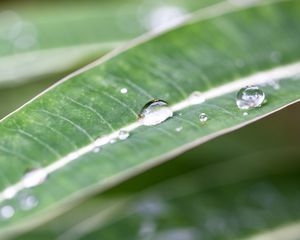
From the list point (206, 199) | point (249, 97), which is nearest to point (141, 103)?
point (249, 97)

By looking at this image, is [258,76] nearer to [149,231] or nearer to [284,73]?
[284,73]

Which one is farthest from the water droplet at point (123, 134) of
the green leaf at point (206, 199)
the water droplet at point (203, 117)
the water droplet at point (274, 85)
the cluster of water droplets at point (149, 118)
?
the green leaf at point (206, 199)

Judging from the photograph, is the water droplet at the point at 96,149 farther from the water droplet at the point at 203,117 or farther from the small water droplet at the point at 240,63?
the small water droplet at the point at 240,63

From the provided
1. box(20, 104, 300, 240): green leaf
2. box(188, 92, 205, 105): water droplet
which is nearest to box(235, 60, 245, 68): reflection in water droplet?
box(188, 92, 205, 105): water droplet

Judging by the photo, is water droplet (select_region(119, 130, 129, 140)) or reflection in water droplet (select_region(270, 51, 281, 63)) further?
reflection in water droplet (select_region(270, 51, 281, 63))

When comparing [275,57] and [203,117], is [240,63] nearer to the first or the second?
[275,57]

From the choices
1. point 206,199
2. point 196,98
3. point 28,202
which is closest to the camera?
point 28,202

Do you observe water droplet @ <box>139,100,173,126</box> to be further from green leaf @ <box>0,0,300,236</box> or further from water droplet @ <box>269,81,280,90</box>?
water droplet @ <box>269,81,280,90</box>

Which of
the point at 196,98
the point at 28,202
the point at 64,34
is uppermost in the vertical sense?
the point at 64,34
